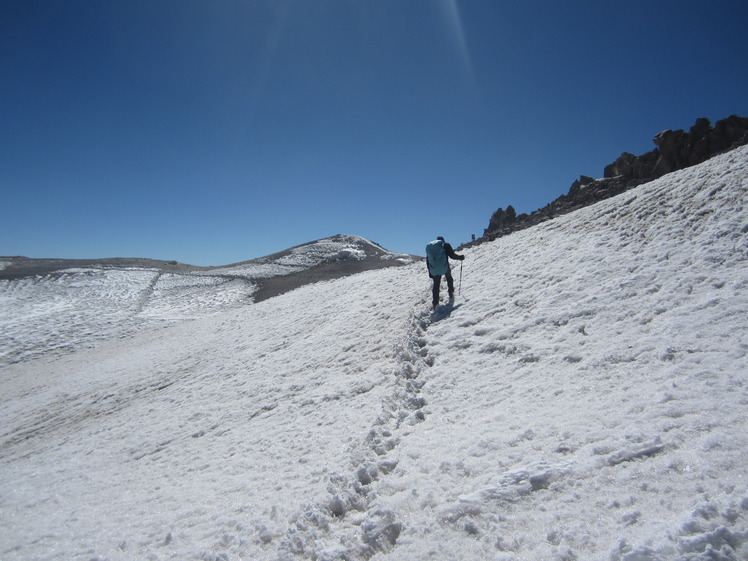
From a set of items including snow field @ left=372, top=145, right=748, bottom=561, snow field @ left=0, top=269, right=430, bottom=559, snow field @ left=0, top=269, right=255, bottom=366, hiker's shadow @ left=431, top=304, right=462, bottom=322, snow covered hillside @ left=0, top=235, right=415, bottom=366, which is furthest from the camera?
snow covered hillside @ left=0, top=235, right=415, bottom=366

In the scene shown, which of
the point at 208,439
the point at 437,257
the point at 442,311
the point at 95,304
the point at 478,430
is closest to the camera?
Answer: the point at 478,430

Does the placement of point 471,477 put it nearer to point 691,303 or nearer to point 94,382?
point 691,303

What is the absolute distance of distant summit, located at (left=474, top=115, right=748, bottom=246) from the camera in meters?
16.4

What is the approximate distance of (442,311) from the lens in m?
11.4

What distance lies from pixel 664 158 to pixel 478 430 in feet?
62.6

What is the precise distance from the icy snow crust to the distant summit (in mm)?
5632

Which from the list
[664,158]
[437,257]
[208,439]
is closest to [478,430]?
[208,439]

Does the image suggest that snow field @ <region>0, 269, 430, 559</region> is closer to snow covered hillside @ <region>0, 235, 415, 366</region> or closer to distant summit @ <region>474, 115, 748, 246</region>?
snow covered hillside @ <region>0, 235, 415, 366</region>

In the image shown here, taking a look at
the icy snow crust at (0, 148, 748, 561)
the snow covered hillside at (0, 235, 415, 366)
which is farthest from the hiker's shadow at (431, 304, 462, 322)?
the snow covered hillside at (0, 235, 415, 366)

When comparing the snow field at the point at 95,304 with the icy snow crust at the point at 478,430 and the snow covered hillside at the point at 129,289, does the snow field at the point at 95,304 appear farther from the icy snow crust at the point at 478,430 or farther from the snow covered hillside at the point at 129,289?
the icy snow crust at the point at 478,430

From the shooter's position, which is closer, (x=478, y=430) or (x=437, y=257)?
(x=478, y=430)

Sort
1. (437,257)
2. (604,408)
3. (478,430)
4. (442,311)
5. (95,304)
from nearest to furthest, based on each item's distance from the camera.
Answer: (604,408), (478,430), (442,311), (437,257), (95,304)

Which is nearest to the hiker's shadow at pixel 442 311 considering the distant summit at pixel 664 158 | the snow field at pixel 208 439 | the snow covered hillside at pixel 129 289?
the snow field at pixel 208 439

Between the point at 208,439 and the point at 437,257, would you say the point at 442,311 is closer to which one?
the point at 437,257
